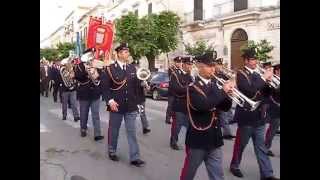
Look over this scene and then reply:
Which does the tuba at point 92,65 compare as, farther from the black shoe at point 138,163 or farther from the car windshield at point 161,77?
the black shoe at point 138,163

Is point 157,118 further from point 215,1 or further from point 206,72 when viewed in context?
point 215,1

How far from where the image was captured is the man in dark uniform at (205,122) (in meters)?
2.51

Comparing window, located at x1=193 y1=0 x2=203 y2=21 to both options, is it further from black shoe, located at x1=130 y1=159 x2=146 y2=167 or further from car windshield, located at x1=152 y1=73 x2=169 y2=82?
black shoe, located at x1=130 y1=159 x2=146 y2=167

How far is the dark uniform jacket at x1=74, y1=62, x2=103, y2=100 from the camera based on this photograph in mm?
3023

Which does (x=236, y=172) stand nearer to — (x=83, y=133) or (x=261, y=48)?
(x=261, y=48)

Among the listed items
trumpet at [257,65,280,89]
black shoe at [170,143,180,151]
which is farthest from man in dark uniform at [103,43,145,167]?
trumpet at [257,65,280,89]

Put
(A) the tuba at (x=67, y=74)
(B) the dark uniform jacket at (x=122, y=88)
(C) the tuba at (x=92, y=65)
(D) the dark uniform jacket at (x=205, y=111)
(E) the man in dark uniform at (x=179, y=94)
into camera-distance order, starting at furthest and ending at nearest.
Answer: (B) the dark uniform jacket at (x=122, y=88), (A) the tuba at (x=67, y=74), (C) the tuba at (x=92, y=65), (E) the man in dark uniform at (x=179, y=94), (D) the dark uniform jacket at (x=205, y=111)

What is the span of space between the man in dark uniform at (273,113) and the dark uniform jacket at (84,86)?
40.4 inches

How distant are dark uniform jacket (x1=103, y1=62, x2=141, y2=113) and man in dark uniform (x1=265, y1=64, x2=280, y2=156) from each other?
0.82 m

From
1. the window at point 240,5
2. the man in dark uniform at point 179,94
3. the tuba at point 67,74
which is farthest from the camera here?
the tuba at point 67,74

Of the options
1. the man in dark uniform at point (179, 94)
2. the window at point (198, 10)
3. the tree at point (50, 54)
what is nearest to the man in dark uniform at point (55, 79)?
the tree at point (50, 54)

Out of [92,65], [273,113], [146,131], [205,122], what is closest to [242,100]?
[273,113]
